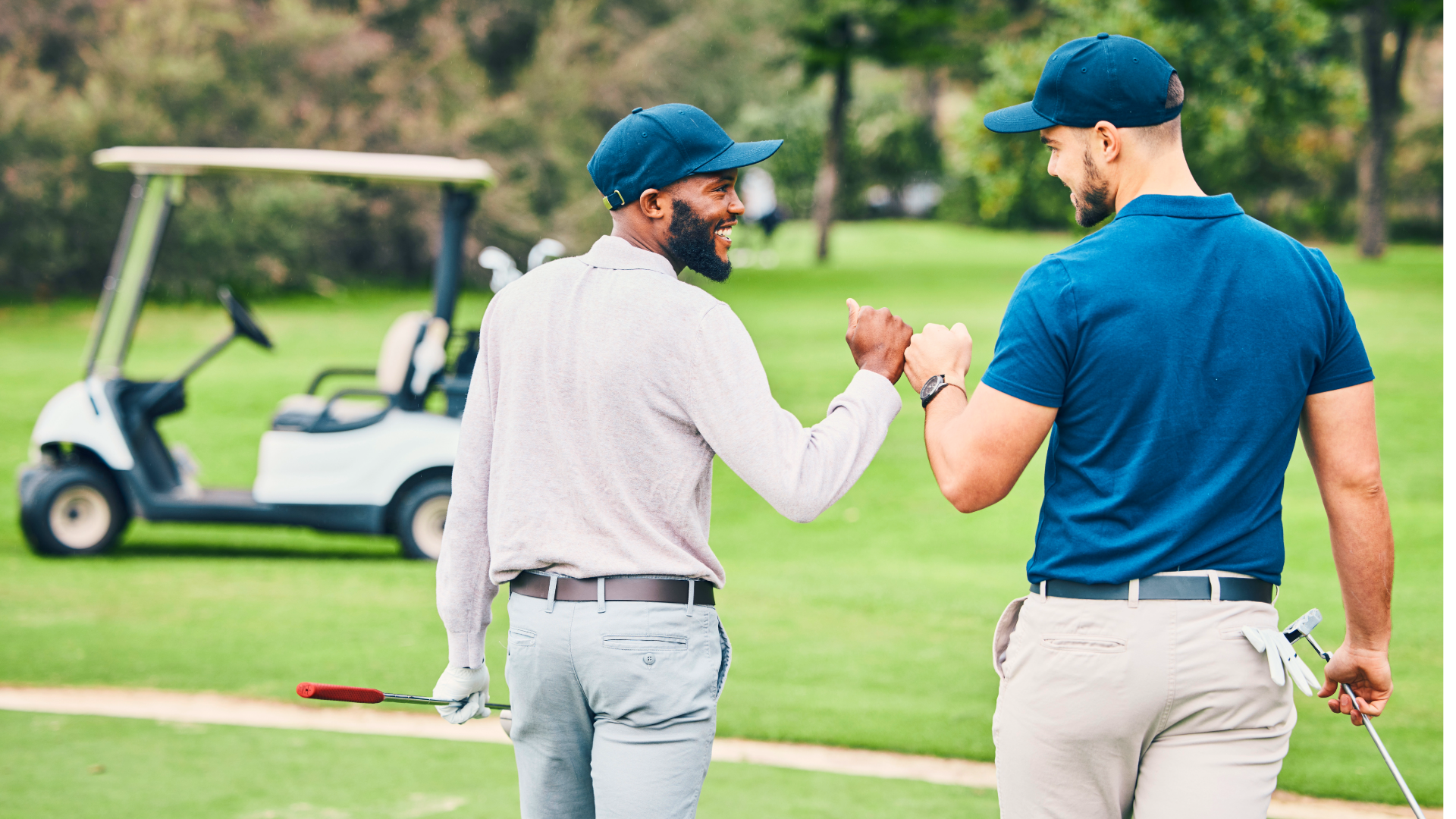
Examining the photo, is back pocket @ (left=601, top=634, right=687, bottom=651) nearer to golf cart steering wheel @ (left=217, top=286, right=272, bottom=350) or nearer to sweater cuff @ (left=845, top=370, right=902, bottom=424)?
sweater cuff @ (left=845, top=370, right=902, bottom=424)

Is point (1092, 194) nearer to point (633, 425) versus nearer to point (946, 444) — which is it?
point (946, 444)

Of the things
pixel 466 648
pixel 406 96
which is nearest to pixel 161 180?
pixel 466 648

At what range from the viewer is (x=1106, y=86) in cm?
205

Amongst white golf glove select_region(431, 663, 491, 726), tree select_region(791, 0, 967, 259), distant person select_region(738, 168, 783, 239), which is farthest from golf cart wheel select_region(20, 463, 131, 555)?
tree select_region(791, 0, 967, 259)

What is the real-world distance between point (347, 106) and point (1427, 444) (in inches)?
660

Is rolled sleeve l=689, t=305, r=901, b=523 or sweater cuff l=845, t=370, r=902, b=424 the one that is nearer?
rolled sleeve l=689, t=305, r=901, b=523

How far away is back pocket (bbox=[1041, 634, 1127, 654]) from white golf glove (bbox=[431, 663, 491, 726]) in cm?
99

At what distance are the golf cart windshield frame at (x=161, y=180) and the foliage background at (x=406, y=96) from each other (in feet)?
31.0

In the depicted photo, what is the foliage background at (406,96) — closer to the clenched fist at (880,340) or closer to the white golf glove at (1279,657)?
the clenched fist at (880,340)

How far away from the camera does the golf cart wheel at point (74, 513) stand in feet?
25.7

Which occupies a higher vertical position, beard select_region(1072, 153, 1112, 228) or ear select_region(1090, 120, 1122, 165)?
ear select_region(1090, 120, 1122, 165)

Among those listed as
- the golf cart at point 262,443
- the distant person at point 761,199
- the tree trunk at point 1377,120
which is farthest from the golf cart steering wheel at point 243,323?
the tree trunk at point 1377,120

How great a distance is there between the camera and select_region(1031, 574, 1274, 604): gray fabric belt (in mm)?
1971

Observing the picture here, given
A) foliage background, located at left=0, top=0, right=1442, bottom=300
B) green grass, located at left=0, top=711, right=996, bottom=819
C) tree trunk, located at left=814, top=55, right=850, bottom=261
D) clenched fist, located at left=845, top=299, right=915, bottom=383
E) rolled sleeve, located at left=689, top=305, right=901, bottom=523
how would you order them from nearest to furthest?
rolled sleeve, located at left=689, top=305, right=901, bottom=523 → clenched fist, located at left=845, top=299, right=915, bottom=383 → green grass, located at left=0, top=711, right=996, bottom=819 → foliage background, located at left=0, top=0, right=1442, bottom=300 → tree trunk, located at left=814, top=55, right=850, bottom=261
